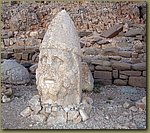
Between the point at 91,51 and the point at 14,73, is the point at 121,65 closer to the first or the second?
the point at 91,51

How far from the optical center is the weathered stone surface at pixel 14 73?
250 inches

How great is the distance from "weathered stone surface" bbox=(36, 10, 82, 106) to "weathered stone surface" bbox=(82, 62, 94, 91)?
2.51 ft

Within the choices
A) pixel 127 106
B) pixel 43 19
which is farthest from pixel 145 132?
pixel 43 19

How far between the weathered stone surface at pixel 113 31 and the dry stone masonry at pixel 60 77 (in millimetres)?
1078

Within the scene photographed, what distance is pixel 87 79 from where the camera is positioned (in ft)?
21.3

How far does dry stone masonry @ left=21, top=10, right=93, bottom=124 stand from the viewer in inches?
215

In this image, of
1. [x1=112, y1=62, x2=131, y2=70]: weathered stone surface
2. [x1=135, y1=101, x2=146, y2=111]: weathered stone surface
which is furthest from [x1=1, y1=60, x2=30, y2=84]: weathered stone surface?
[x1=135, y1=101, x2=146, y2=111]: weathered stone surface

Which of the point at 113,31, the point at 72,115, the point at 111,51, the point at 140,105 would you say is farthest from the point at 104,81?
the point at 72,115

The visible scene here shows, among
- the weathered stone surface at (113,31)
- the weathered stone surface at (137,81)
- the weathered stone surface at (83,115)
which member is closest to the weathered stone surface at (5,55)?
the weathered stone surface at (113,31)

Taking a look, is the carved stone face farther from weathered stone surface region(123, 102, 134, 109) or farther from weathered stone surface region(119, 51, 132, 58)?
weathered stone surface region(119, 51, 132, 58)

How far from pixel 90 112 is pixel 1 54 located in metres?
1.42

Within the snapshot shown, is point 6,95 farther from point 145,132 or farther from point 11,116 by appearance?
point 145,132

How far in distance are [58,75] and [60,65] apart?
0.38ft

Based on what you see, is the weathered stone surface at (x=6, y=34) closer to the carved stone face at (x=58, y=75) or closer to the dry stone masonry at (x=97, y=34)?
the dry stone masonry at (x=97, y=34)
